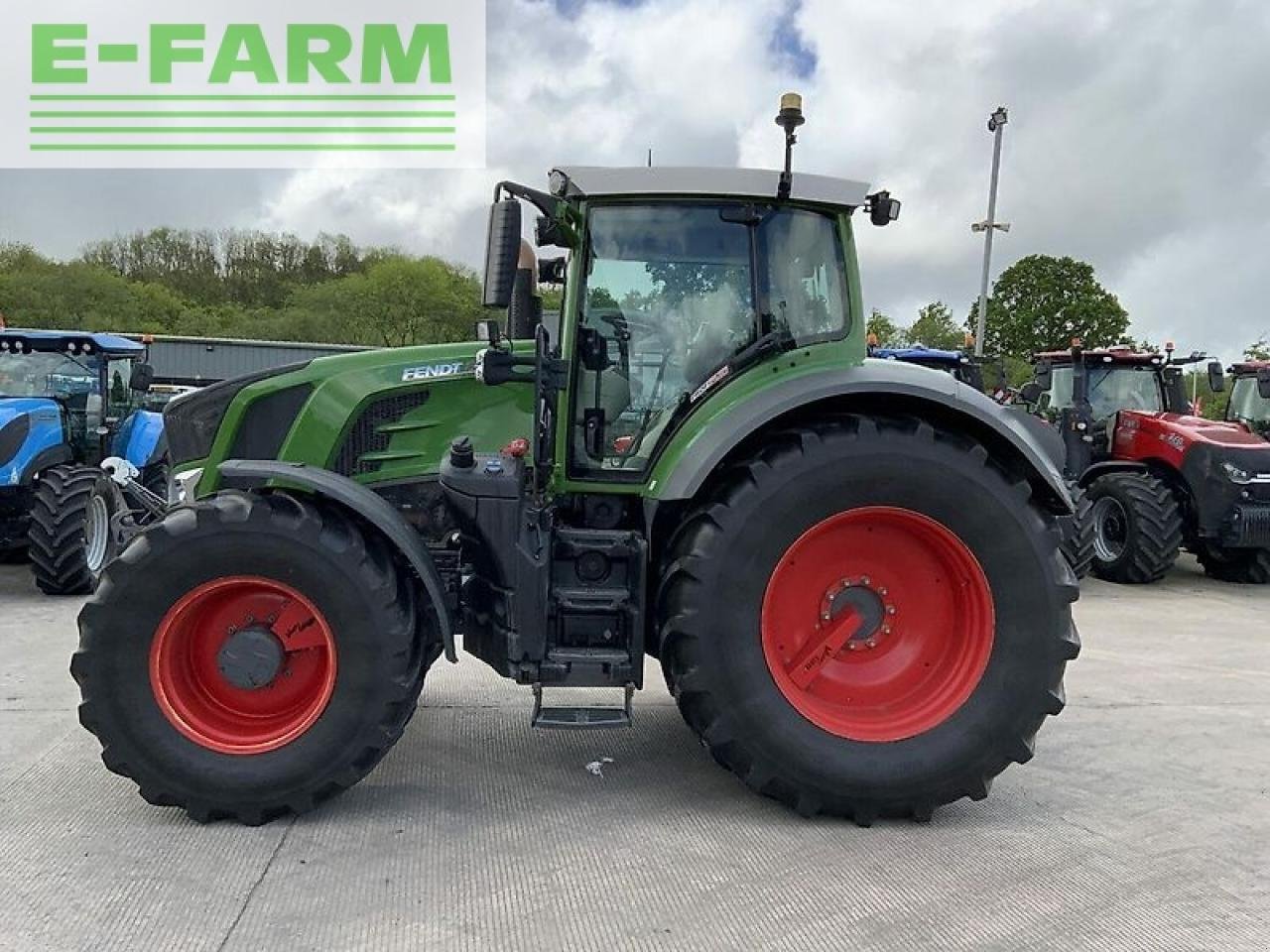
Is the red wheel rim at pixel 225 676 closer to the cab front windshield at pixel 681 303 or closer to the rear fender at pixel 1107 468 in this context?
the cab front windshield at pixel 681 303

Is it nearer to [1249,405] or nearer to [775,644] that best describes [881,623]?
[775,644]

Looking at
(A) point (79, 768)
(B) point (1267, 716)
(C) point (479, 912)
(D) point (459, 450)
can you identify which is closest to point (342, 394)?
(D) point (459, 450)

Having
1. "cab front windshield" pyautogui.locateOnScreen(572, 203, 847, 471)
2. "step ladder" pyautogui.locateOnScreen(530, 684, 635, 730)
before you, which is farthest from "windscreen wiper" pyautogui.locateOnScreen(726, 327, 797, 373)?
"step ladder" pyautogui.locateOnScreen(530, 684, 635, 730)

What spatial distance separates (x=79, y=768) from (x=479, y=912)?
77.7 inches

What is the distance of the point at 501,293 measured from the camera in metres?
3.14

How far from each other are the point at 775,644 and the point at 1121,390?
26.6 ft

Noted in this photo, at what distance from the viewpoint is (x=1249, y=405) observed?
11.3m

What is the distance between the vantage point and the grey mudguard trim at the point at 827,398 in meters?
3.33

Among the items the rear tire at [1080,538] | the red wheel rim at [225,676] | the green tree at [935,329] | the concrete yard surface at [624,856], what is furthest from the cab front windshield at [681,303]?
the green tree at [935,329]

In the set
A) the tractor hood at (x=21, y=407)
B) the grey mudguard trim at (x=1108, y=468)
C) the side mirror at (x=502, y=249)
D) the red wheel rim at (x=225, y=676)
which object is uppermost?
the side mirror at (x=502, y=249)

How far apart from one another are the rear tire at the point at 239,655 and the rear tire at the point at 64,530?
4464mm

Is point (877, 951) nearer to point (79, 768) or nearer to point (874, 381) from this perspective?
point (874, 381)

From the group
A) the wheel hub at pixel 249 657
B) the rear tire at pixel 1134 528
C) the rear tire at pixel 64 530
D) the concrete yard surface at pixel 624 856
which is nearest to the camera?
the concrete yard surface at pixel 624 856

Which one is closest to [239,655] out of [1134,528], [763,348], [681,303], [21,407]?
[681,303]
